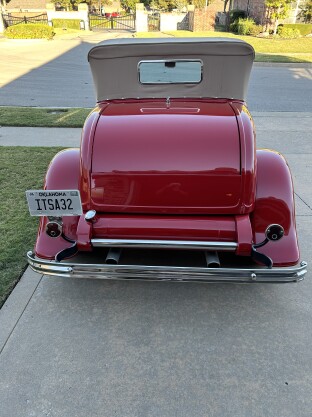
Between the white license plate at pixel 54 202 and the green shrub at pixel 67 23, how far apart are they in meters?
31.9

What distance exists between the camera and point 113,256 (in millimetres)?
2664

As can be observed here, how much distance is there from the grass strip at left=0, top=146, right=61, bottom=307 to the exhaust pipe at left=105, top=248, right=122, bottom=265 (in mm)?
996

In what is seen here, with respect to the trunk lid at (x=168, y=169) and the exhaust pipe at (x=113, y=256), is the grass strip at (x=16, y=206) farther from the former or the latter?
the trunk lid at (x=168, y=169)

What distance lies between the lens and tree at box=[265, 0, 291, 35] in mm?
23094

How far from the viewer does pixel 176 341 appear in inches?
104

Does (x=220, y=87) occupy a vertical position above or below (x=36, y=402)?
above

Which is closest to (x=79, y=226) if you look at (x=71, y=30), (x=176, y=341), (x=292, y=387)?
(x=176, y=341)

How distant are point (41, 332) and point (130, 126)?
1.67 metres

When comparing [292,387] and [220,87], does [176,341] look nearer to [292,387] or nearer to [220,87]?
[292,387]

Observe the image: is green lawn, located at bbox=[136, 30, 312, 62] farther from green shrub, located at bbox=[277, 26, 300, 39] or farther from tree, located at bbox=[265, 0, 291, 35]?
tree, located at bbox=[265, 0, 291, 35]

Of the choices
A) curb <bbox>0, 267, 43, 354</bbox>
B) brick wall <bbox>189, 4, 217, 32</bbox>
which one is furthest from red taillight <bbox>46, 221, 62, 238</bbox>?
brick wall <bbox>189, 4, 217, 32</bbox>

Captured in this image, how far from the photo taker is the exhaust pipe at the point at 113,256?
2.62 metres

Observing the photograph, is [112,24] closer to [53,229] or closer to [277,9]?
[277,9]

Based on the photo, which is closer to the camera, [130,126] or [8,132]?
[130,126]
